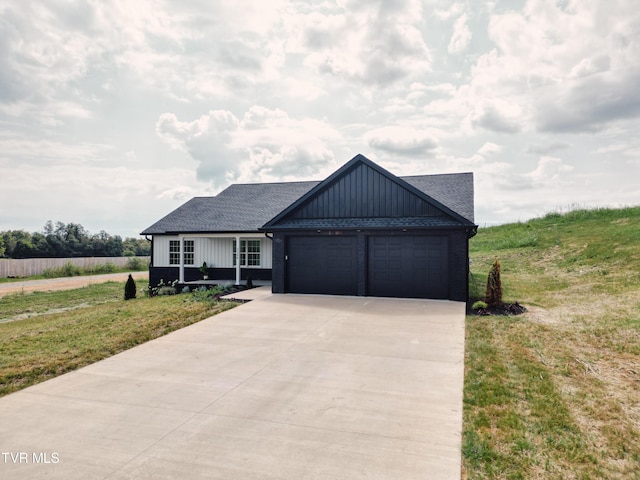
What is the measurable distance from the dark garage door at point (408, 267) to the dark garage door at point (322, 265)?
85cm

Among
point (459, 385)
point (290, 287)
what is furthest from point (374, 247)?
point (459, 385)

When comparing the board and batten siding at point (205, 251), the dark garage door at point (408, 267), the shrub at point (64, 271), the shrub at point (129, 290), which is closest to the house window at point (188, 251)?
the board and batten siding at point (205, 251)

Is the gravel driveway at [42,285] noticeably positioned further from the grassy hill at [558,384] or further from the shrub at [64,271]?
the grassy hill at [558,384]

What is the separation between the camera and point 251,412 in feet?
16.8

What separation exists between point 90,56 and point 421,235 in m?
13.3

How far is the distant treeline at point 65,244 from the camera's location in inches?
2450

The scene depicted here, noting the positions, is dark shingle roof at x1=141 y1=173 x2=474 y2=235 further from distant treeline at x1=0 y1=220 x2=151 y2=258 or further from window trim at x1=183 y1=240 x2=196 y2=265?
distant treeline at x1=0 y1=220 x2=151 y2=258

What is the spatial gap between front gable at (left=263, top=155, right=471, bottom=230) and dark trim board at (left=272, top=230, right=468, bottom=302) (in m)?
0.44

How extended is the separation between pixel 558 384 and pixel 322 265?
10.2 metres

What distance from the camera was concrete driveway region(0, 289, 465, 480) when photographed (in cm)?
394

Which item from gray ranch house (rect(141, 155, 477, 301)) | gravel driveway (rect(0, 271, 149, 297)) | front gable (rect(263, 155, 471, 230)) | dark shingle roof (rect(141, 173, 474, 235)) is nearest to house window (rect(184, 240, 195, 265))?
dark shingle roof (rect(141, 173, 474, 235))

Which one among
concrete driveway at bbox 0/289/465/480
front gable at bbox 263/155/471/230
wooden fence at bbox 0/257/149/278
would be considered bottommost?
concrete driveway at bbox 0/289/465/480

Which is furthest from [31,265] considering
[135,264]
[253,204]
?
[253,204]

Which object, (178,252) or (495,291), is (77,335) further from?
(495,291)
